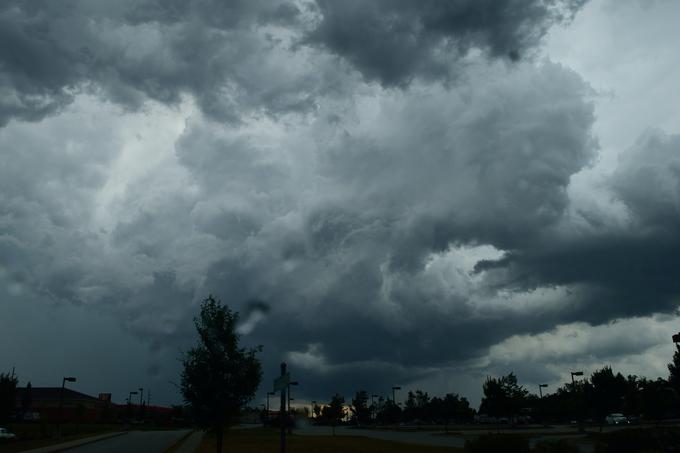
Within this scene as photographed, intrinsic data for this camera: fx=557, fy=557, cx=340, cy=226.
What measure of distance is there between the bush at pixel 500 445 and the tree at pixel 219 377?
9785 mm

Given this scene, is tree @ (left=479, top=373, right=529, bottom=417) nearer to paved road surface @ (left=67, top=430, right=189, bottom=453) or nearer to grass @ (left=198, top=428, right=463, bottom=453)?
grass @ (left=198, top=428, right=463, bottom=453)

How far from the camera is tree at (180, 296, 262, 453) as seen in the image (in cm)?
2373

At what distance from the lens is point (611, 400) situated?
6775cm

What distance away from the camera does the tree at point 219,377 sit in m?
23.7

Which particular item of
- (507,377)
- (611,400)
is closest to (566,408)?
(611,400)

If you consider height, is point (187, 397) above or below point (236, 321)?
below

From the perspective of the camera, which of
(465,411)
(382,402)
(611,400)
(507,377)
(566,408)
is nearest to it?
(507,377)

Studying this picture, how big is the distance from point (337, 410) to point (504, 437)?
86969 mm

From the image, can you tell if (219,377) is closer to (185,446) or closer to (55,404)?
(185,446)

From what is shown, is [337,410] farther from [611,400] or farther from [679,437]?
[679,437]

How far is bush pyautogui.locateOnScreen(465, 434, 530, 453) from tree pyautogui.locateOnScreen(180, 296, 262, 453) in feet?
32.1

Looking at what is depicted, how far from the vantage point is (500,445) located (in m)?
19.6

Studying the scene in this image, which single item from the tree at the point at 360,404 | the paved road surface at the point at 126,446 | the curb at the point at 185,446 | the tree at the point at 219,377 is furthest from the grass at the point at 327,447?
the tree at the point at 360,404

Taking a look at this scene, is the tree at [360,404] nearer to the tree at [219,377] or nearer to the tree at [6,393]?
the tree at [6,393]
